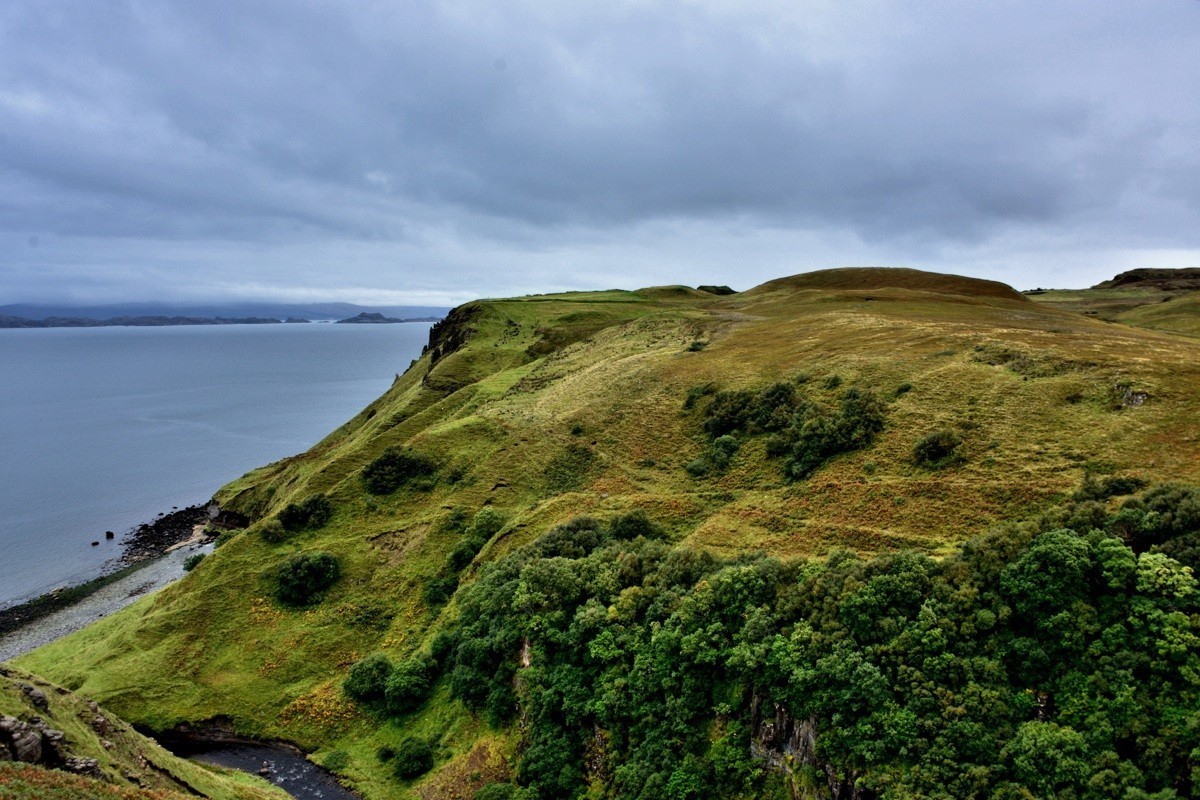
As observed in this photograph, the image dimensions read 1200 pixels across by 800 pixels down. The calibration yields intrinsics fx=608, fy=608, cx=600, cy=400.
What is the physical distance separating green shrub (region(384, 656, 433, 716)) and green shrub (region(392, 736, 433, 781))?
2.79m

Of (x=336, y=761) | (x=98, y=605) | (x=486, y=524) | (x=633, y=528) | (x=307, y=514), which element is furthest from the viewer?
(x=98, y=605)

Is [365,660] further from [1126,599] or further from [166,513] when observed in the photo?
[166,513]

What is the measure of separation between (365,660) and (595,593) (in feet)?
63.0

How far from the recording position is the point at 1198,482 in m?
27.1

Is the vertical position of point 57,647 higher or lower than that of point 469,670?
lower

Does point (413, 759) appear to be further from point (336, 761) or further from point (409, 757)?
point (336, 761)

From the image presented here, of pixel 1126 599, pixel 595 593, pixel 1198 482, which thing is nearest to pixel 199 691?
pixel 595 593

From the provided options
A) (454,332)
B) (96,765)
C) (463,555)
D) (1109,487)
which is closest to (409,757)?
(463,555)

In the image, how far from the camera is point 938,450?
38.0 m

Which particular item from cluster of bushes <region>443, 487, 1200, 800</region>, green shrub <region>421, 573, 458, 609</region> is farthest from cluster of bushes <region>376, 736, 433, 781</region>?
green shrub <region>421, 573, 458, 609</region>

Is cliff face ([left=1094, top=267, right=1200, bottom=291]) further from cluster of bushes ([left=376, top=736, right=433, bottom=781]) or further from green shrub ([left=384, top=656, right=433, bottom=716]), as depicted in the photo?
cluster of bushes ([left=376, top=736, right=433, bottom=781])

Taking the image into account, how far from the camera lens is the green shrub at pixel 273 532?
55031 mm

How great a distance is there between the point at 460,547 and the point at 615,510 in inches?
523

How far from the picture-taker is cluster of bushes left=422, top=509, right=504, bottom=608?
154 ft
